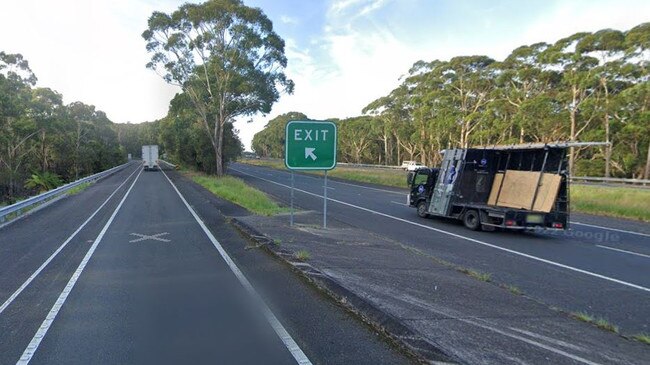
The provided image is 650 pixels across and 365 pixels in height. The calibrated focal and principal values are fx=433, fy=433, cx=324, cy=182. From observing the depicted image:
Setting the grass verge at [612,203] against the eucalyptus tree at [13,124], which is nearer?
the grass verge at [612,203]

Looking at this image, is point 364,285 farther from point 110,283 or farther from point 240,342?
point 110,283

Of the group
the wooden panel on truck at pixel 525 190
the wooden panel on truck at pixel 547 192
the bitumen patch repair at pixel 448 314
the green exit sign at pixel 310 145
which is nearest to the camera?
the bitumen patch repair at pixel 448 314

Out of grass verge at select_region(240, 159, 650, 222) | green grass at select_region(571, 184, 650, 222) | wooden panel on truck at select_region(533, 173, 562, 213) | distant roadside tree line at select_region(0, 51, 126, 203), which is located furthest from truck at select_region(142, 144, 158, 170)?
wooden panel on truck at select_region(533, 173, 562, 213)

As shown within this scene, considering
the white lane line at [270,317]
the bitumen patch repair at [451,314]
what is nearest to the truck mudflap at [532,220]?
the bitumen patch repair at [451,314]

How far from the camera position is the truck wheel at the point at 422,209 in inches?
663

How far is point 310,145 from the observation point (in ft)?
36.9

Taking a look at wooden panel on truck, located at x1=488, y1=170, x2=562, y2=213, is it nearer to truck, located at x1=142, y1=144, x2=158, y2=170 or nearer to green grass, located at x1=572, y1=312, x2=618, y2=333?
green grass, located at x1=572, y1=312, x2=618, y2=333

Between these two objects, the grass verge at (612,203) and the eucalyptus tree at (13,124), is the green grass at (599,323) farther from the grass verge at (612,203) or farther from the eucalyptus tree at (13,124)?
the eucalyptus tree at (13,124)

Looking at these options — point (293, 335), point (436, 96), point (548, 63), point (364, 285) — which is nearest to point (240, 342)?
point (293, 335)

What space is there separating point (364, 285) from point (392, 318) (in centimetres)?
139

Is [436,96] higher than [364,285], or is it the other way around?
[436,96]

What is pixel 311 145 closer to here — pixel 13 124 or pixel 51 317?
pixel 51 317

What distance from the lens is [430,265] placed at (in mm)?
7977

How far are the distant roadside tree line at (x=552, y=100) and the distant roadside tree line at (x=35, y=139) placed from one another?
43982mm
